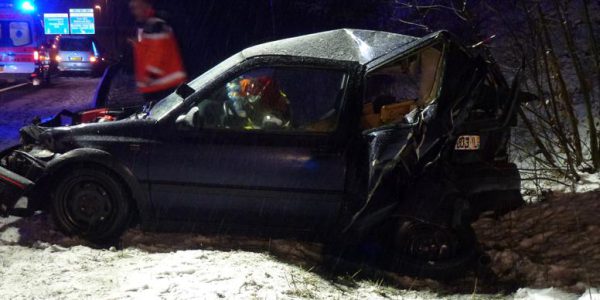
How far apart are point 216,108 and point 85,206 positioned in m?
1.31

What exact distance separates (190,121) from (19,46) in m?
17.6

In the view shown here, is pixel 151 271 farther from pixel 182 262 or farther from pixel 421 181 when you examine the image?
pixel 421 181

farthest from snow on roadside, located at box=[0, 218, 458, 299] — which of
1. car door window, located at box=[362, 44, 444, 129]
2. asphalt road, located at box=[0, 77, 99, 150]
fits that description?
asphalt road, located at box=[0, 77, 99, 150]

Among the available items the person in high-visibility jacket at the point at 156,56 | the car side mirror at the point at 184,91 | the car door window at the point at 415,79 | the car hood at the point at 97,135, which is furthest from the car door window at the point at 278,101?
the person in high-visibility jacket at the point at 156,56

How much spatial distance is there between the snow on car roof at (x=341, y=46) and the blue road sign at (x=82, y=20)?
35835 mm

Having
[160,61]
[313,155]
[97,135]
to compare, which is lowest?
[313,155]

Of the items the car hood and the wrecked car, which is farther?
the car hood

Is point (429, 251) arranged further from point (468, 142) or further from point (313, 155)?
point (313, 155)

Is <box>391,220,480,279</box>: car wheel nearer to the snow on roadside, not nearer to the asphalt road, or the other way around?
the snow on roadside

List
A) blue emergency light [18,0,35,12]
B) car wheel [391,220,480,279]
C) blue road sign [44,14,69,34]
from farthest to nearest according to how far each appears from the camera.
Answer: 1. blue road sign [44,14,69,34]
2. blue emergency light [18,0,35,12]
3. car wheel [391,220,480,279]

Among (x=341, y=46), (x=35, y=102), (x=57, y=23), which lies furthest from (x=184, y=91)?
(x=57, y=23)

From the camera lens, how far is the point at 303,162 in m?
4.73

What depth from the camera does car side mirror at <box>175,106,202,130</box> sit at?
15.7 ft

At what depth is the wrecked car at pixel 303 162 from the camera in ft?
15.2
